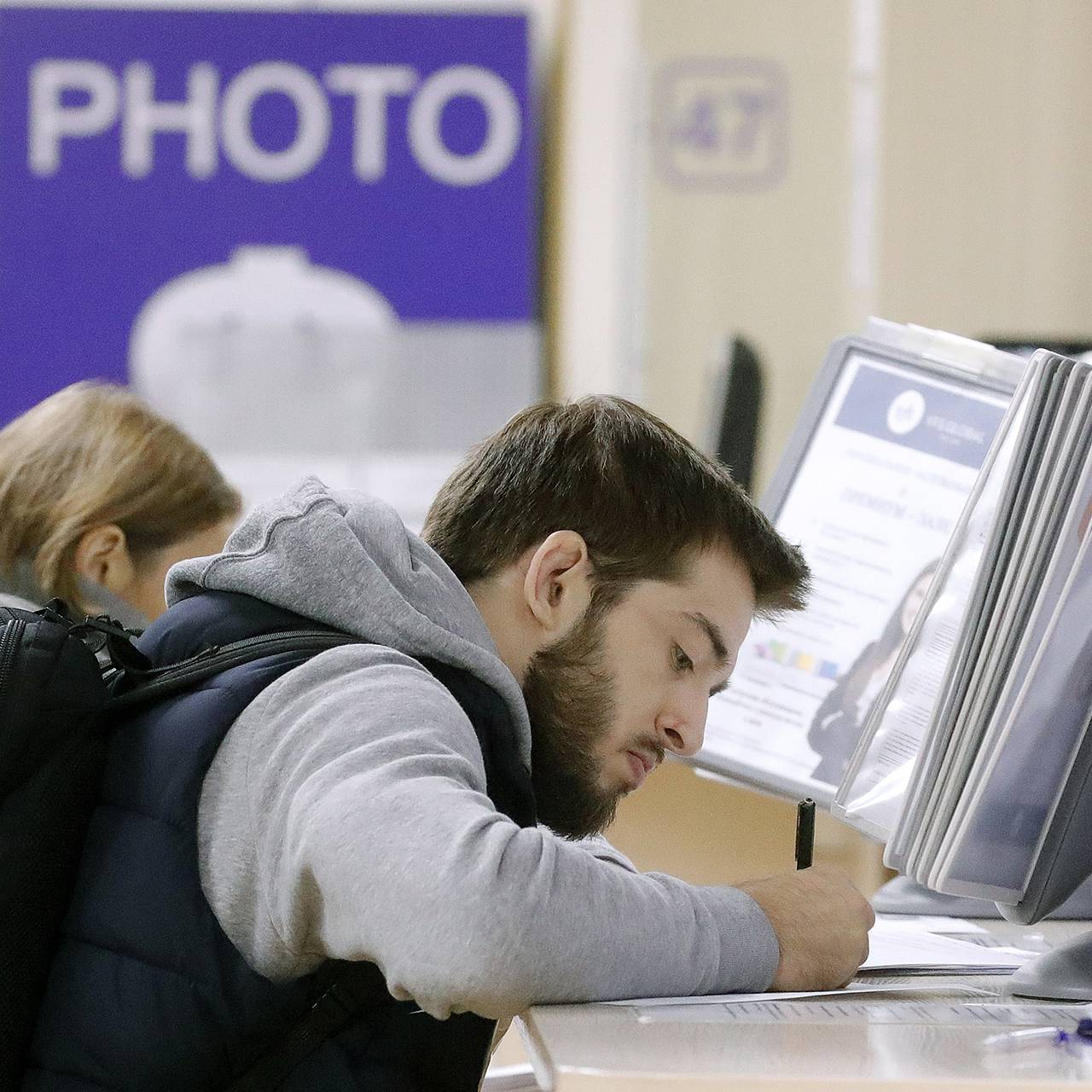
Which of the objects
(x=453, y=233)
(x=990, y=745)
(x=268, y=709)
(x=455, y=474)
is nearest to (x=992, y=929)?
(x=990, y=745)

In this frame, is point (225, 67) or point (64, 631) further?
point (225, 67)

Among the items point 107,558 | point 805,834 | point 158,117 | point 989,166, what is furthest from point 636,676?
point 158,117

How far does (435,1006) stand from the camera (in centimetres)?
80

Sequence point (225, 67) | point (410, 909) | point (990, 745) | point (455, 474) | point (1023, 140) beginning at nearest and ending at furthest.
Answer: point (410, 909), point (990, 745), point (455, 474), point (1023, 140), point (225, 67)

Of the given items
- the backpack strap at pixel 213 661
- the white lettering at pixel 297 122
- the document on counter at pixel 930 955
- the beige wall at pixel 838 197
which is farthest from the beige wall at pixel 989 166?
the backpack strap at pixel 213 661

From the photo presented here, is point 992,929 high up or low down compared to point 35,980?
down

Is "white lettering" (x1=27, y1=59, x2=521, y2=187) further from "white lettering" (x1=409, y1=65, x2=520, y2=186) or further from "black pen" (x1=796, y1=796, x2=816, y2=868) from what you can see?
"black pen" (x1=796, y1=796, x2=816, y2=868)

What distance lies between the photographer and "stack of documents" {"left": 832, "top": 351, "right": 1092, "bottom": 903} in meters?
0.85

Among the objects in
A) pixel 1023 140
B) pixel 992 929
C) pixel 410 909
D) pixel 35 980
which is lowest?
pixel 992 929

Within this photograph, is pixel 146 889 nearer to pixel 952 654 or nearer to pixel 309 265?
pixel 952 654

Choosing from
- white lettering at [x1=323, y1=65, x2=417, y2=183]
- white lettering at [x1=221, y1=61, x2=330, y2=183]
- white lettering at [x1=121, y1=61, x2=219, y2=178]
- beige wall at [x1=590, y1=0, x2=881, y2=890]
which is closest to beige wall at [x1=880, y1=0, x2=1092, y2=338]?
beige wall at [x1=590, y1=0, x2=881, y2=890]

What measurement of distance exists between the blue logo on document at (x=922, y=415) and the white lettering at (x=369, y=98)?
2.78 metres

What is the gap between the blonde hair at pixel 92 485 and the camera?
181 centimetres

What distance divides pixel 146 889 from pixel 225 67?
11.3ft
